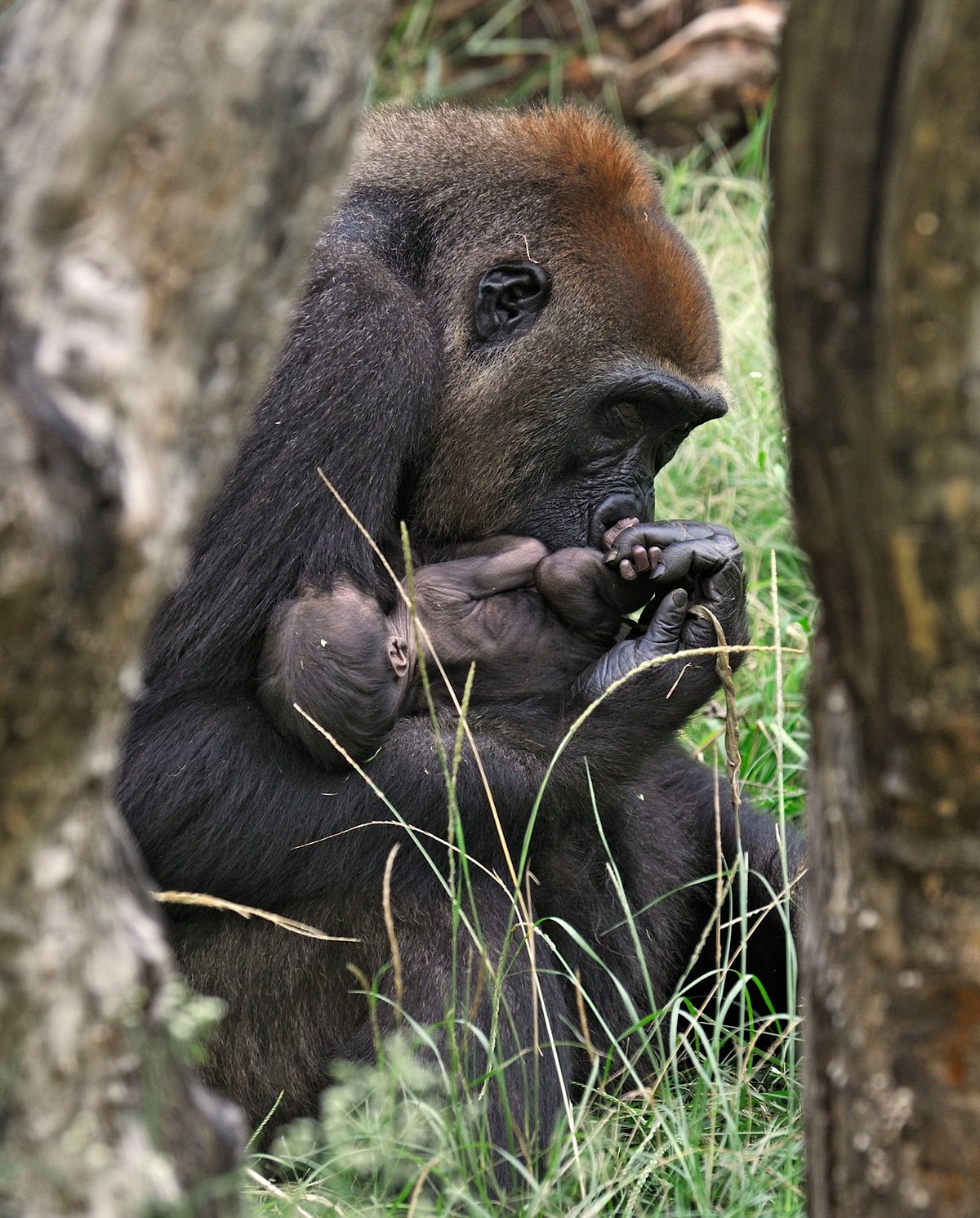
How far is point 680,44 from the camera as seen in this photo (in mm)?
7586

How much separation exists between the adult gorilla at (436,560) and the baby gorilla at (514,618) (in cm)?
4

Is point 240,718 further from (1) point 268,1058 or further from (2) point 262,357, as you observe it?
(2) point 262,357

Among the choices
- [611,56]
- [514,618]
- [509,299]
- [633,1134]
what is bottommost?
[633,1134]

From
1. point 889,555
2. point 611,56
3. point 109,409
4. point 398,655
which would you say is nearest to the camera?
point 109,409

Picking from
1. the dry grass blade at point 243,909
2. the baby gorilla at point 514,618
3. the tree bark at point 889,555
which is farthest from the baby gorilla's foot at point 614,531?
the tree bark at point 889,555

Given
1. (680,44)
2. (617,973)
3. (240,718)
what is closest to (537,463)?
(240,718)

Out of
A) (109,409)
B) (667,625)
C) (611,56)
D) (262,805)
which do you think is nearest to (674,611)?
(667,625)

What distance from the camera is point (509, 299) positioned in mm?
3713

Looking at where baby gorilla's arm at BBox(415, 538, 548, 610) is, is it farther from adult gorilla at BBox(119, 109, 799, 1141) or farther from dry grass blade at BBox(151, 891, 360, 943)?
dry grass blade at BBox(151, 891, 360, 943)

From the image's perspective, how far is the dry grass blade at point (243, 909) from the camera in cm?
241

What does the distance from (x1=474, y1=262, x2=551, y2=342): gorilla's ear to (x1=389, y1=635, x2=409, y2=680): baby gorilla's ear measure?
2.77 feet

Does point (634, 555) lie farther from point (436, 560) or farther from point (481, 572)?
point (436, 560)

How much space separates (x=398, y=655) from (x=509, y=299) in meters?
0.99

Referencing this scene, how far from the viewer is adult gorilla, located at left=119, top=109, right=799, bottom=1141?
319 centimetres
